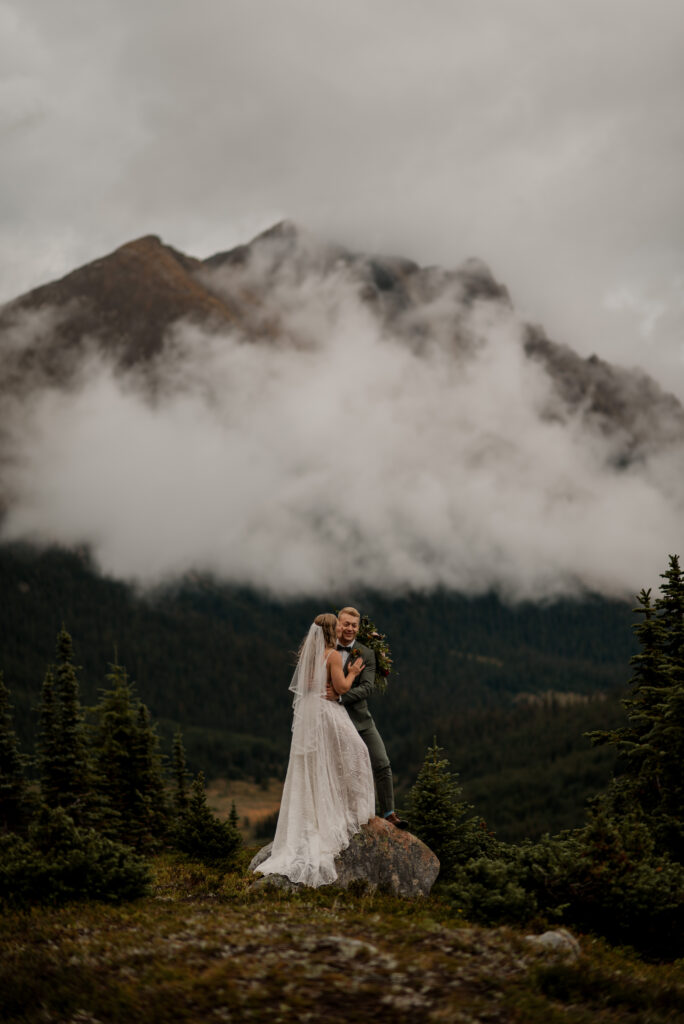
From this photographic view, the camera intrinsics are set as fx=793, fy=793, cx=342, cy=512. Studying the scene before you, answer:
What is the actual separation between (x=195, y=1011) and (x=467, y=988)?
3.30 m

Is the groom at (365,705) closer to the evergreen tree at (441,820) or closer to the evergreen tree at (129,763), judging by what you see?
the evergreen tree at (441,820)

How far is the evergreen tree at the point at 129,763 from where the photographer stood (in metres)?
44.2

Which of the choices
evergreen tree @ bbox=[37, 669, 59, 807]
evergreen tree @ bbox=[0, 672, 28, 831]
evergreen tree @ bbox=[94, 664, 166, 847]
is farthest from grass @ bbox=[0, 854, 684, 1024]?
evergreen tree @ bbox=[94, 664, 166, 847]

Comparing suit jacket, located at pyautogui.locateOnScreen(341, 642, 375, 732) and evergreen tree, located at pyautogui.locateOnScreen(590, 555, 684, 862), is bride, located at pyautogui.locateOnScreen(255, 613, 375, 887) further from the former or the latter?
evergreen tree, located at pyautogui.locateOnScreen(590, 555, 684, 862)

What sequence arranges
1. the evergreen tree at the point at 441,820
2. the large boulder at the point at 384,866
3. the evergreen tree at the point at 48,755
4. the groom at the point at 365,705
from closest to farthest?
the large boulder at the point at 384,866, the groom at the point at 365,705, the evergreen tree at the point at 441,820, the evergreen tree at the point at 48,755

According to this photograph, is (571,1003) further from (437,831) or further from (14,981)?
(437,831)

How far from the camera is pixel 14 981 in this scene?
10328 mm

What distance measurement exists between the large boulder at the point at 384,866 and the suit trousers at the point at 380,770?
1.02 meters

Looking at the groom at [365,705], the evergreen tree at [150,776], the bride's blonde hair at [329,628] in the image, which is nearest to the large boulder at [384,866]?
the groom at [365,705]

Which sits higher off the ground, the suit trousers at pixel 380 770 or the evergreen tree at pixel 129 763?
the suit trousers at pixel 380 770

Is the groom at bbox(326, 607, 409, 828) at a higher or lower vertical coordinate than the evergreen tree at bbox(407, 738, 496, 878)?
higher

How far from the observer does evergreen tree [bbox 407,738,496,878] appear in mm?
22984

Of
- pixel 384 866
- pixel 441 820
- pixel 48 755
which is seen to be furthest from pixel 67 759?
pixel 384 866

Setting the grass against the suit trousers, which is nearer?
the grass
